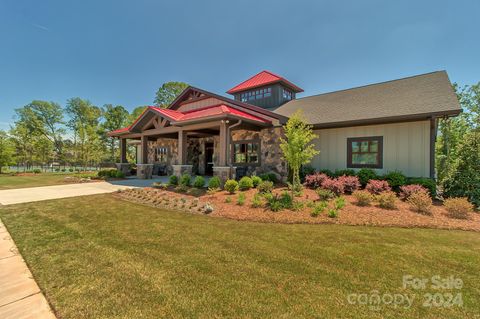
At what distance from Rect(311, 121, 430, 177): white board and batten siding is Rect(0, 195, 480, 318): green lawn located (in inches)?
186

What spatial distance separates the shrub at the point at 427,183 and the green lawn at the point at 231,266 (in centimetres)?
335

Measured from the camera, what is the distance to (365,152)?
32.8 ft

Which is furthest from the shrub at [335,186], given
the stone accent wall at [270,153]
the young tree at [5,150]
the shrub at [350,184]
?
the young tree at [5,150]

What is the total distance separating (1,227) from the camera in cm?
516

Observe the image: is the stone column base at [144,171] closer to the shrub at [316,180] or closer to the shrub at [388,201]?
the shrub at [316,180]

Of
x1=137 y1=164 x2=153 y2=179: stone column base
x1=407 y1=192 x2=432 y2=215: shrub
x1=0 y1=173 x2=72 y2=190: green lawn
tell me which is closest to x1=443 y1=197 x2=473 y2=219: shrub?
x1=407 y1=192 x2=432 y2=215: shrub

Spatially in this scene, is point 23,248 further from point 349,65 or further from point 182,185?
point 349,65

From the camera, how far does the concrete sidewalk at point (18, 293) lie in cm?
228

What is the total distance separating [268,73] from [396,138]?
1184cm

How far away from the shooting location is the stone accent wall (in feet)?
36.6

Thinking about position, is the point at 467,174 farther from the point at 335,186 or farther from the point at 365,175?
the point at 335,186

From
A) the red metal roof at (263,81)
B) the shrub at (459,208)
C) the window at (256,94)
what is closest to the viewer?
the shrub at (459,208)

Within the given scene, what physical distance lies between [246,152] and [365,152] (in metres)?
6.53

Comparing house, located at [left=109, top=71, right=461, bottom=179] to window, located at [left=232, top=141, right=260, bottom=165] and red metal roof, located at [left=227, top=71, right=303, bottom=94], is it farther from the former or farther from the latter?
red metal roof, located at [left=227, top=71, right=303, bottom=94]
